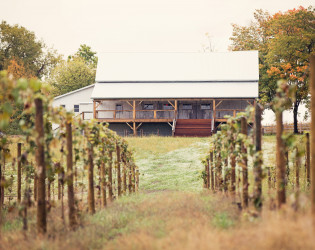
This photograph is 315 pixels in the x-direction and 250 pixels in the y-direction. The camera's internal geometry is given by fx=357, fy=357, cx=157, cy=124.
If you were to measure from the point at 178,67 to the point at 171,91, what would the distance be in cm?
438

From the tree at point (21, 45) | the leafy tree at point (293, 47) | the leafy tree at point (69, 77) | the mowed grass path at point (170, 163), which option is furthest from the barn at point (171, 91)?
the tree at point (21, 45)

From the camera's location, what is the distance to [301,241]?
3119 mm

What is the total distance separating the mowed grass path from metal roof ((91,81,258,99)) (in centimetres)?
698

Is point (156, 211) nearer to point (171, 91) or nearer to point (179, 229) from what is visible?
point (179, 229)

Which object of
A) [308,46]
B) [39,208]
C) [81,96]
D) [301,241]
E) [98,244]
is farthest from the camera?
[81,96]

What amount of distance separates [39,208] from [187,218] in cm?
206

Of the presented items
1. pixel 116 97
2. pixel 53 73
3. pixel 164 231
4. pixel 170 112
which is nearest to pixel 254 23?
pixel 170 112

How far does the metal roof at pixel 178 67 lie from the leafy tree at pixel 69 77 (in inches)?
444

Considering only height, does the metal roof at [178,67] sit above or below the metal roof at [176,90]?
above

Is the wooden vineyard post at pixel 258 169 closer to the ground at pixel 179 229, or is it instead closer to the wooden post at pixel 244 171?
the ground at pixel 179 229

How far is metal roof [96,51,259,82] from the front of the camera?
112 feet

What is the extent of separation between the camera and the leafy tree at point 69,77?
46.8 m

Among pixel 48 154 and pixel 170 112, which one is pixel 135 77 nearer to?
pixel 170 112

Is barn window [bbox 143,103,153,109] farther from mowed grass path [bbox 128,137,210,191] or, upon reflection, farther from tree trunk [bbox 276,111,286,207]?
tree trunk [bbox 276,111,286,207]
